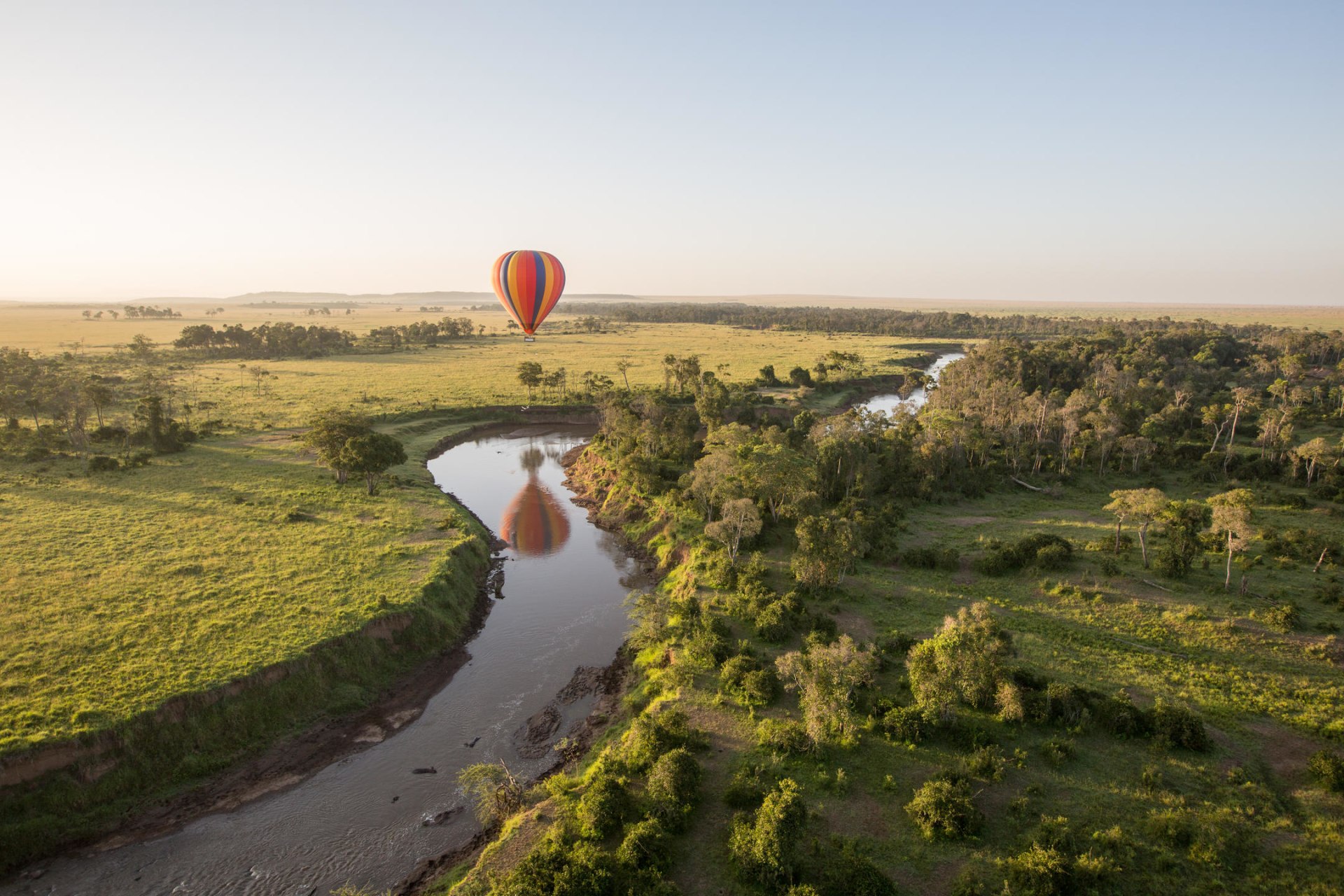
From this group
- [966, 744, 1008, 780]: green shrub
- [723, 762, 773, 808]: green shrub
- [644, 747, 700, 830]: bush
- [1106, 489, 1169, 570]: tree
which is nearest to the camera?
[644, 747, 700, 830]: bush

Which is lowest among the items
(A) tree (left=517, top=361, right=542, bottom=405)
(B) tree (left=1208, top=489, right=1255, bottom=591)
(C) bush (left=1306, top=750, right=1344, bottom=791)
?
(C) bush (left=1306, top=750, right=1344, bottom=791)

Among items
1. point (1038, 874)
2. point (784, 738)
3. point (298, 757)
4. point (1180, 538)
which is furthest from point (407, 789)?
point (1180, 538)

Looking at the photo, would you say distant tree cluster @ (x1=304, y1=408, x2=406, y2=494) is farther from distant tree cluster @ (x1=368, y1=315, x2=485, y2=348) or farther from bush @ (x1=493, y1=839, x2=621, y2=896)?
distant tree cluster @ (x1=368, y1=315, x2=485, y2=348)

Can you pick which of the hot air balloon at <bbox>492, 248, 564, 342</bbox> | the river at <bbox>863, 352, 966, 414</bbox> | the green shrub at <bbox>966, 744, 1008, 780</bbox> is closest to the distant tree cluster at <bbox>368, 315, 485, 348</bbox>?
the hot air balloon at <bbox>492, 248, 564, 342</bbox>

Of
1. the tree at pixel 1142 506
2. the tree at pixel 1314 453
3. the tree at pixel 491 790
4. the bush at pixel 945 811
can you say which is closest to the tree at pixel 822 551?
the bush at pixel 945 811

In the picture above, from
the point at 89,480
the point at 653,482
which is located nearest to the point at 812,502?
the point at 653,482

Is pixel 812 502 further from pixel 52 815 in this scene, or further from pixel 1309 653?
pixel 52 815

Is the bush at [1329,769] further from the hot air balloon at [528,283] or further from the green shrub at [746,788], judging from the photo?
the hot air balloon at [528,283]
